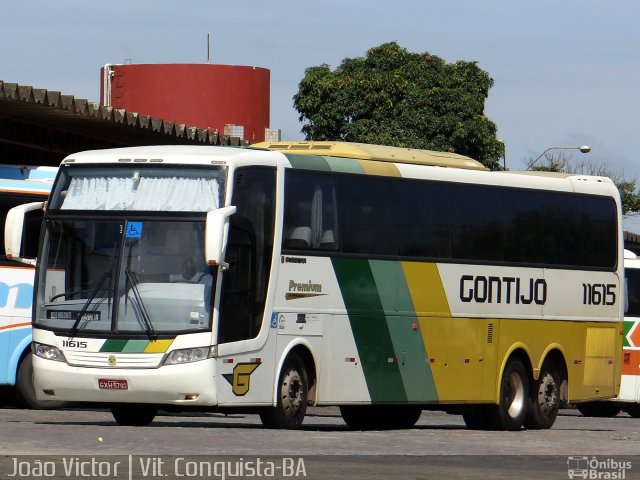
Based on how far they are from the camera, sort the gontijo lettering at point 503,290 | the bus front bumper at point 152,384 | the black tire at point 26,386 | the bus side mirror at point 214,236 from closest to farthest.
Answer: the bus side mirror at point 214,236
the bus front bumper at point 152,384
the gontijo lettering at point 503,290
the black tire at point 26,386

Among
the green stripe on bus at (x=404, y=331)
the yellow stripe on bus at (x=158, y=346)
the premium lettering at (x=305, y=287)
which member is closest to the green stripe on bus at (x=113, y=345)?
the yellow stripe on bus at (x=158, y=346)

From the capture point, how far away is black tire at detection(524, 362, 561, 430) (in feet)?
79.8

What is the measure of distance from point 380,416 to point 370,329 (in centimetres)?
279

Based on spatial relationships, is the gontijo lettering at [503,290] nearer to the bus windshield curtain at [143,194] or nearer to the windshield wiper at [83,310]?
the bus windshield curtain at [143,194]

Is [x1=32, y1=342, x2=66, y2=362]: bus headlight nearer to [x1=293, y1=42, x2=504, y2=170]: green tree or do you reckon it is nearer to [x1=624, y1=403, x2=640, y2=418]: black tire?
[x1=624, y1=403, x2=640, y2=418]: black tire

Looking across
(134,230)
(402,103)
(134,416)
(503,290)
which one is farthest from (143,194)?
(402,103)

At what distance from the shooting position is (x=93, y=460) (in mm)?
13961

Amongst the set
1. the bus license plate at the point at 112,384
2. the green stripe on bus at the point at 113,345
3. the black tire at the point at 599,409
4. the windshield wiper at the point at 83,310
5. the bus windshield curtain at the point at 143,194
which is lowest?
the black tire at the point at 599,409

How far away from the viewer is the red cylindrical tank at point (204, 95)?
186 feet

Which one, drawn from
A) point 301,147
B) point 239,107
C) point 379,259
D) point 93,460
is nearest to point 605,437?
point 379,259

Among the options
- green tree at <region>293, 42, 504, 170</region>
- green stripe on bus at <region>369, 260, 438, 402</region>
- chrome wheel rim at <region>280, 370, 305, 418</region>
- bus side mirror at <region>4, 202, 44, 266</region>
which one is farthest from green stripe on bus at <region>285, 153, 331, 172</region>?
green tree at <region>293, 42, 504, 170</region>

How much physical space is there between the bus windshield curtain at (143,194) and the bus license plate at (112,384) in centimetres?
193

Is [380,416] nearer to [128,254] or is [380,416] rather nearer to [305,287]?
[305,287]

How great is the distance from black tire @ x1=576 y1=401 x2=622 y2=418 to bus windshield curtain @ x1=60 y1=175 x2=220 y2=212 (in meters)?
15.0
